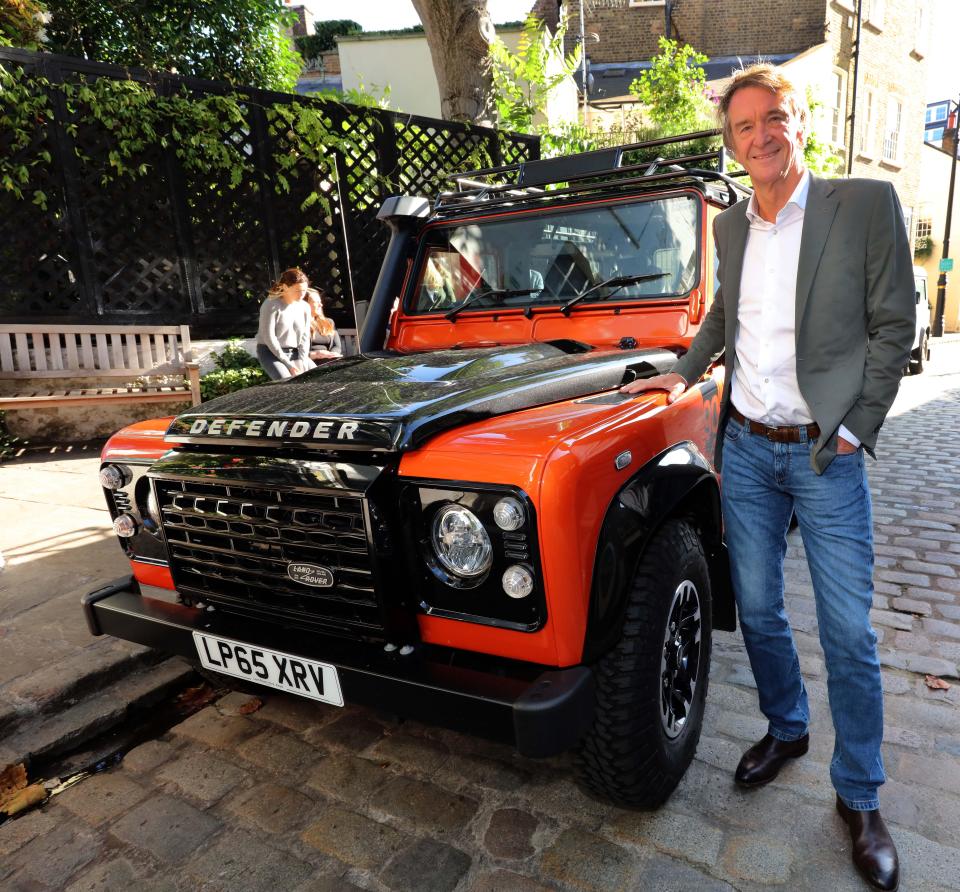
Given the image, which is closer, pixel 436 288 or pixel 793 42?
pixel 436 288

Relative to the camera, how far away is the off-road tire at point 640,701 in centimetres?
185

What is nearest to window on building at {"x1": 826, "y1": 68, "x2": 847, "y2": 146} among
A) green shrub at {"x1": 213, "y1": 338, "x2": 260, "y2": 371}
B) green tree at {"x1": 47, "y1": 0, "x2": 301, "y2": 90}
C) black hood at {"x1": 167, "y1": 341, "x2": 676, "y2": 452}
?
green tree at {"x1": 47, "y1": 0, "x2": 301, "y2": 90}

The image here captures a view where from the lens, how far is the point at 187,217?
7250mm

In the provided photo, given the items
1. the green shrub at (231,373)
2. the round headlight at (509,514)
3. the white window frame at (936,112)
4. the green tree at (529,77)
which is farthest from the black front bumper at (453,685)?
the white window frame at (936,112)

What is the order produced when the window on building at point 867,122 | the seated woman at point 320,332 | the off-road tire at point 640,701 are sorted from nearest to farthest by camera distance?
the off-road tire at point 640,701, the seated woman at point 320,332, the window on building at point 867,122

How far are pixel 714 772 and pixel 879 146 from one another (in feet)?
84.2

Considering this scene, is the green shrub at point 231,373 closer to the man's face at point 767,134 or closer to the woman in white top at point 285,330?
the woman in white top at point 285,330

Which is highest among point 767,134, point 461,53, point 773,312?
point 461,53

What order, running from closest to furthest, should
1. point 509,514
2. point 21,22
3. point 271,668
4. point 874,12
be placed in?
1. point 509,514
2. point 271,668
3. point 21,22
4. point 874,12

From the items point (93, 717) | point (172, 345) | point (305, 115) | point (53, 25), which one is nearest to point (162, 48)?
point (53, 25)

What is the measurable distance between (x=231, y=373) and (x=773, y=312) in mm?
6373

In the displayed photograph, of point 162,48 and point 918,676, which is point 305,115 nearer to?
point 162,48

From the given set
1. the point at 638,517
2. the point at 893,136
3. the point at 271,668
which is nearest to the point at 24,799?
the point at 271,668

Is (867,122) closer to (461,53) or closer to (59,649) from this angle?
(461,53)
